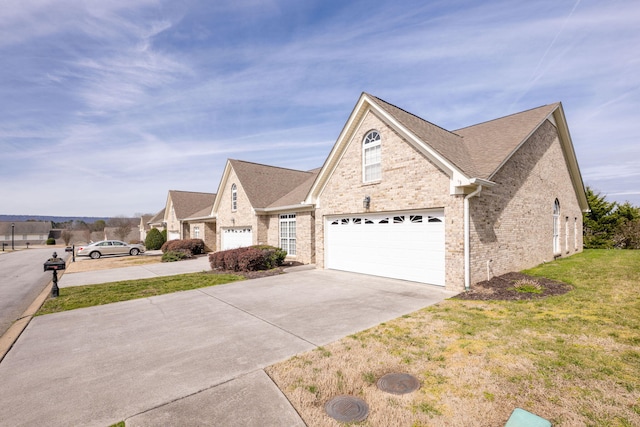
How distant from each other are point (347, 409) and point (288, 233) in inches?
611

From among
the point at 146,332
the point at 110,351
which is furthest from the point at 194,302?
the point at 110,351

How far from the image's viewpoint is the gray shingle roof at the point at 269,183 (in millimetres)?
20302

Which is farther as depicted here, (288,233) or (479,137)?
(288,233)

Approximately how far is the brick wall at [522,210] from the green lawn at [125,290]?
32.2 ft

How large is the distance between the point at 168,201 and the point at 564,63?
35373 millimetres

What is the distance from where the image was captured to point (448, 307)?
7.86m

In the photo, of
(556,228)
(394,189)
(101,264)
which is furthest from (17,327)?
(556,228)

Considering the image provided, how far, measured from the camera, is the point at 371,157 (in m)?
12.5

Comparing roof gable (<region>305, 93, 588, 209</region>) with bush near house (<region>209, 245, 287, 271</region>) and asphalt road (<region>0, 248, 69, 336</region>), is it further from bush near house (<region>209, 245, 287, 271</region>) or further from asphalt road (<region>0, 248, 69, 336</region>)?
asphalt road (<region>0, 248, 69, 336</region>)

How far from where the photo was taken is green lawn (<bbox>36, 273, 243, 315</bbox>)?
9531 millimetres

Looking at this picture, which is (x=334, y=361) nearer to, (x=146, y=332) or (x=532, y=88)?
(x=146, y=332)

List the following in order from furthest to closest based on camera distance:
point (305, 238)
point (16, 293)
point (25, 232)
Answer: point (25, 232) < point (305, 238) < point (16, 293)

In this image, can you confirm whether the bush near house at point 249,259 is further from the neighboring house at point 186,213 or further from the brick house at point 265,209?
the neighboring house at point 186,213

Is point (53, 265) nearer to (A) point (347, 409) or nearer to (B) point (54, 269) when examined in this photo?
(B) point (54, 269)
